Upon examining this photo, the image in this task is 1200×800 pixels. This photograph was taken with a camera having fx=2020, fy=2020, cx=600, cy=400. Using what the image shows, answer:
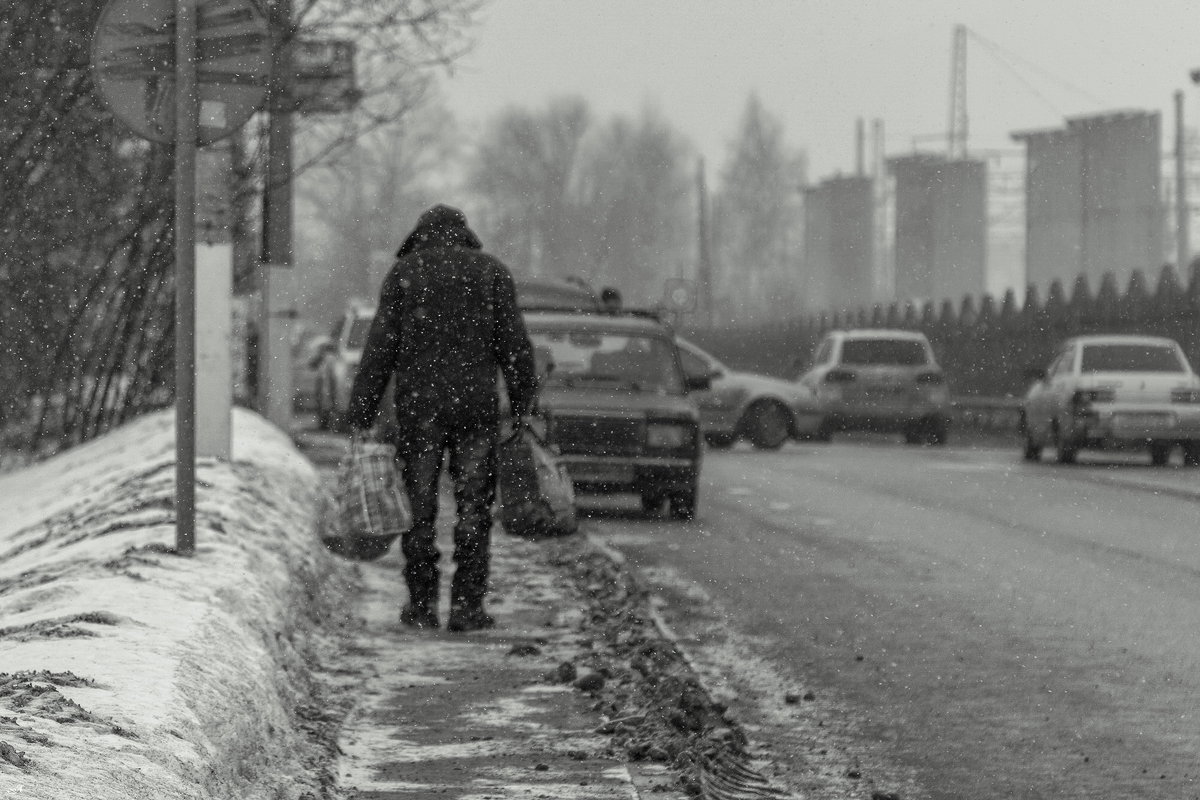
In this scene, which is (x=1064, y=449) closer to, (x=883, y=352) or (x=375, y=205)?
(x=883, y=352)

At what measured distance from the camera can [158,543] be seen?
783 centimetres

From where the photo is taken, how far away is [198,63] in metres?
8.23

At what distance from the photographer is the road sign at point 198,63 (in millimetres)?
8031

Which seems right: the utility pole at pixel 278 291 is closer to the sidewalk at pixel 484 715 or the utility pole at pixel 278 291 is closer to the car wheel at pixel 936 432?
the sidewalk at pixel 484 715

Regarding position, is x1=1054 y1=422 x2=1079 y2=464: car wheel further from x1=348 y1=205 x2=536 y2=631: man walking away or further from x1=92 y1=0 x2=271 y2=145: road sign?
x1=92 y1=0 x2=271 y2=145: road sign

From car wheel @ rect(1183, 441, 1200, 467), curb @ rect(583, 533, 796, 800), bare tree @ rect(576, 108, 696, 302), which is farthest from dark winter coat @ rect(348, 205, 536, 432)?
bare tree @ rect(576, 108, 696, 302)

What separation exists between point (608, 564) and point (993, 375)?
27742 millimetres

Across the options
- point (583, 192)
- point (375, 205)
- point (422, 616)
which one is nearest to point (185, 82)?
point (422, 616)

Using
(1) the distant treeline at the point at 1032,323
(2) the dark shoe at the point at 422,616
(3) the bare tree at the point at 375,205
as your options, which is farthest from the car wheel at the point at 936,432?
(3) the bare tree at the point at 375,205

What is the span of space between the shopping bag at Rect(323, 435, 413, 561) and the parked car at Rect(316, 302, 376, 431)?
19322mm

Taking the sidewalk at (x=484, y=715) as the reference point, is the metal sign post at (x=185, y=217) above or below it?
above

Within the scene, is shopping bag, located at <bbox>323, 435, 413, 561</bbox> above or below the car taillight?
below

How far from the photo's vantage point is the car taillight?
29.6 metres

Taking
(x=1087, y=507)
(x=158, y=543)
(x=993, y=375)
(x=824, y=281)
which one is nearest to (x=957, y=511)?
(x=1087, y=507)
